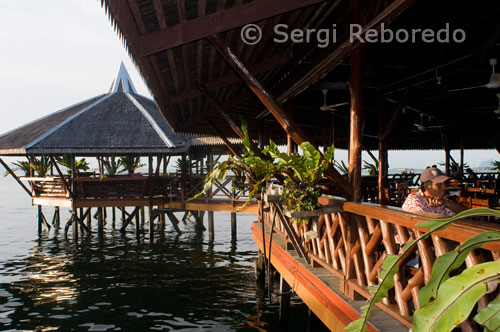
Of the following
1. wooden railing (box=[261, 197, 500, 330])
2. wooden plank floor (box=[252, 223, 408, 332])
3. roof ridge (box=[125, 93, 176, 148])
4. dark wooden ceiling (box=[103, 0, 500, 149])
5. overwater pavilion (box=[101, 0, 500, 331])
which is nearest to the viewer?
wooden railing (box=[261, 197, 500, 330])

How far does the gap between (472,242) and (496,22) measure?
5974 mm

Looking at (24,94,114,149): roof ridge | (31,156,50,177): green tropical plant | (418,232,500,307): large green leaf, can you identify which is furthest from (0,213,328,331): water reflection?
(418,232,500,307): large green leaf

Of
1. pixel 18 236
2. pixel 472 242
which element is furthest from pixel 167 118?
pixel 18 236

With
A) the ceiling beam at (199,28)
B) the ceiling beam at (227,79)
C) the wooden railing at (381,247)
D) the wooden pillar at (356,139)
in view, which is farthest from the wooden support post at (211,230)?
the wooden pillar at (356,139)

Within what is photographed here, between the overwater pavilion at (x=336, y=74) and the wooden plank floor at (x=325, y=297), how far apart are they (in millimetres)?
15

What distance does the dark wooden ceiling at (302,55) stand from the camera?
518 cm

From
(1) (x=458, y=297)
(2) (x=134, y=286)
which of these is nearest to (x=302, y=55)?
(1) (x=458, y=297)

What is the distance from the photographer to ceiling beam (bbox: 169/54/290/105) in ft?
28.0

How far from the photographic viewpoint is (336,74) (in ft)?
31.5

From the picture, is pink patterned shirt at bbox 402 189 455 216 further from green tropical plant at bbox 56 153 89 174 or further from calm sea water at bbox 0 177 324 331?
green tropical plant at bbox 56 153 89 174

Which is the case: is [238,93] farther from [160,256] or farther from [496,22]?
[160,256]

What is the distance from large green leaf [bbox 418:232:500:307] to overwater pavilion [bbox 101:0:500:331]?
0.34 m

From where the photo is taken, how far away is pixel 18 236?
21938 millimetres

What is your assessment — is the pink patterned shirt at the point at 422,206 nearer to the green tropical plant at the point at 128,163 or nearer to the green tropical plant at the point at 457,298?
the green tropical plant at the point at 457,298
